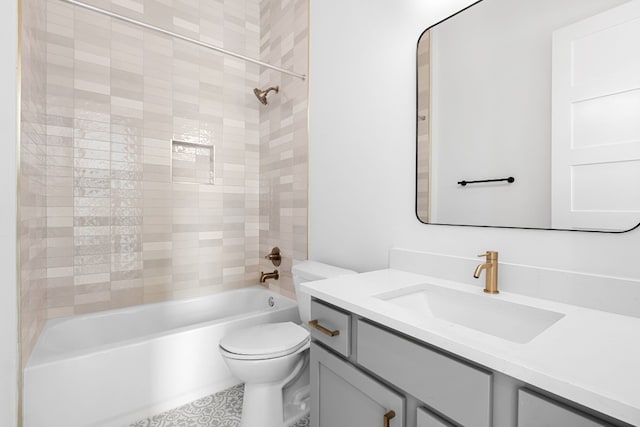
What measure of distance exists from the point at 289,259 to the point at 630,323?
180 centimetres

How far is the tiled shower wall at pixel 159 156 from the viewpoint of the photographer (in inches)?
72.8

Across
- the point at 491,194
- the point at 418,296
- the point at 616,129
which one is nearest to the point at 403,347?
the point at 418,296

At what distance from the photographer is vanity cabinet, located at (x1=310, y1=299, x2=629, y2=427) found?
57 cm

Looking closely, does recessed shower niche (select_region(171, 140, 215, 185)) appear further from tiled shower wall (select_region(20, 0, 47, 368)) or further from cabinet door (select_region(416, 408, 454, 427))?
cabinet door (select_region(416, 408, 454, 427))

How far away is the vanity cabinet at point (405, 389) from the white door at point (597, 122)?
0.60 m

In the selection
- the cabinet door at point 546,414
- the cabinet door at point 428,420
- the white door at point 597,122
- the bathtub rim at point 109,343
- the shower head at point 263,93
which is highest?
the shower head at point 263,93

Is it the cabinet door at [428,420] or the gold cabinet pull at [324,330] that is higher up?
the gold cabinet pull at [324,330]

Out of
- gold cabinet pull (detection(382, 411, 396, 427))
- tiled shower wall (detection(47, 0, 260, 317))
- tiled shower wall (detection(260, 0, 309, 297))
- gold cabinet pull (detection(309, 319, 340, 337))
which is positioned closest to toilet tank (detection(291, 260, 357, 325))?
tiled shower wall (detection(260, 0, 309, 297))

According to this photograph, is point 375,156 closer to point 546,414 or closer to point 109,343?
point 546,414

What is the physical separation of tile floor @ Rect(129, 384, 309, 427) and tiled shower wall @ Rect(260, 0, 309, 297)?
77 cm

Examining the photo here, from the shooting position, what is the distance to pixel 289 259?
2.27 meters

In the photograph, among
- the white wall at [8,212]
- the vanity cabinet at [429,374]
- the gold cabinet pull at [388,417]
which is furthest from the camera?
the white wall at [8,212]

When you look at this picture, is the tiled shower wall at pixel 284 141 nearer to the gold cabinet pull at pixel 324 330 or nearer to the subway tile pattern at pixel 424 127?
the subway tile pattern at pixel 424 127

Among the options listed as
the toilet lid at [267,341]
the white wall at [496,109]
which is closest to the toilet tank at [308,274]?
the toilet lid at [267,341]
